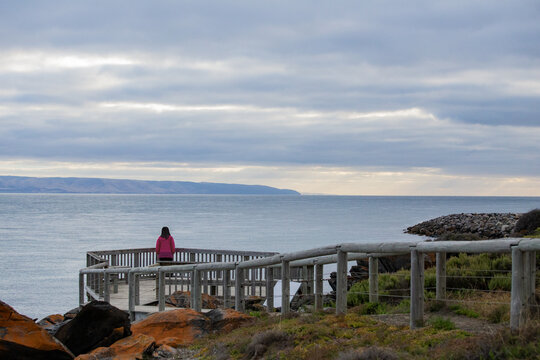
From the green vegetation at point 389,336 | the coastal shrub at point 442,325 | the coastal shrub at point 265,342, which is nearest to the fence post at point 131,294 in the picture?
the green vegetation at point 389,336

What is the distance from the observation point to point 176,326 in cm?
1080

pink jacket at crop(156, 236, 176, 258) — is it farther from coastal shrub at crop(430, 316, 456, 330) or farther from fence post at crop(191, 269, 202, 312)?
coastal shrub at crop(430, 316, 456, 330)

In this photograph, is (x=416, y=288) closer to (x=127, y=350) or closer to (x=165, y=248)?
(x=127, y=350)

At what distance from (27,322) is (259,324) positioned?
3.55m

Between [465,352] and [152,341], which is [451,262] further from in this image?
[465,352]

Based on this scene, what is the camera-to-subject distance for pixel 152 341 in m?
9.70

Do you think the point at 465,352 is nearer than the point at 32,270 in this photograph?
Yes

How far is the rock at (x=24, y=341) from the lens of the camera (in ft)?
31.5

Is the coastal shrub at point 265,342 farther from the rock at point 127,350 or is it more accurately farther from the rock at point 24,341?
the rock at point 24,341

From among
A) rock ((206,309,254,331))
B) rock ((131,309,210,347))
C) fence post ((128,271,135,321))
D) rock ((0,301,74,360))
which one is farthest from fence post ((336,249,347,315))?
fence post ((128,271,135,321))

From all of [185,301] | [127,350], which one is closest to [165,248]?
[185,301]

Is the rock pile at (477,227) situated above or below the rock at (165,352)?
below

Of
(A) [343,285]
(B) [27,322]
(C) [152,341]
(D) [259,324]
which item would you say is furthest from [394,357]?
(B) [27,322]

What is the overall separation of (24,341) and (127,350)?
1.55 m
